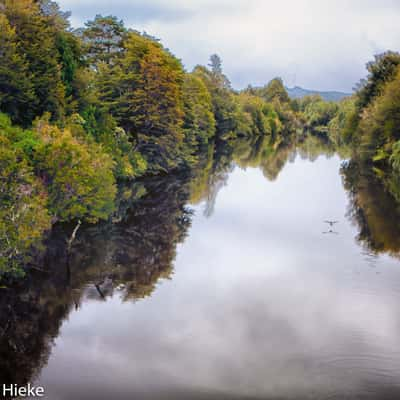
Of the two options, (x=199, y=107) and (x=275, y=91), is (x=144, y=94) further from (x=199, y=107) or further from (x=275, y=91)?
(x=275, y=91)

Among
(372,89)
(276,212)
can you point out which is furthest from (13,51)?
(372,89)

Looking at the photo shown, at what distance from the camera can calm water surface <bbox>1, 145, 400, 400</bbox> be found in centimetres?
1253

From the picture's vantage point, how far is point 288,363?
1334cm

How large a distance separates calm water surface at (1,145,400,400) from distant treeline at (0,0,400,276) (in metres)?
2.56

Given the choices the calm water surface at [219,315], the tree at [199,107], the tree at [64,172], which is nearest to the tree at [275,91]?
the tree at [199,107]

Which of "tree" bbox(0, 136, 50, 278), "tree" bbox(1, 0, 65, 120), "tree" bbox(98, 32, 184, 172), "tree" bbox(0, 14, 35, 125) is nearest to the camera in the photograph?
"tree" bbox(0, 136, 50, 278)

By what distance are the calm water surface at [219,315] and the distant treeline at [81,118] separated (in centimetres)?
256

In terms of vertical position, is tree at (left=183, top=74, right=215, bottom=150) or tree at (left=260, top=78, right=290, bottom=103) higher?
tree at (left=260, top=78, right=290, bottom=103)

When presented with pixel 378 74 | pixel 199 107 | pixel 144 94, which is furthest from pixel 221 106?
pixel 144 94

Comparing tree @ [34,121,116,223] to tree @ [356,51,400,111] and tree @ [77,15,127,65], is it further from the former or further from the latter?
tree @ [356,51,400,111]

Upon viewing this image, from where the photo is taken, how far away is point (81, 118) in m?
30.9

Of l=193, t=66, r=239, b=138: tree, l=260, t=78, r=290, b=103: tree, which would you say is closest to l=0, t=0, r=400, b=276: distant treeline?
l=193, t=66, r=239, b=138: tree

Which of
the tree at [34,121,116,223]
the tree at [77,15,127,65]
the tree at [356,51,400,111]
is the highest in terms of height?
the tree at [356,51,400,111]

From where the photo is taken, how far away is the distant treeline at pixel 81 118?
18547mm
